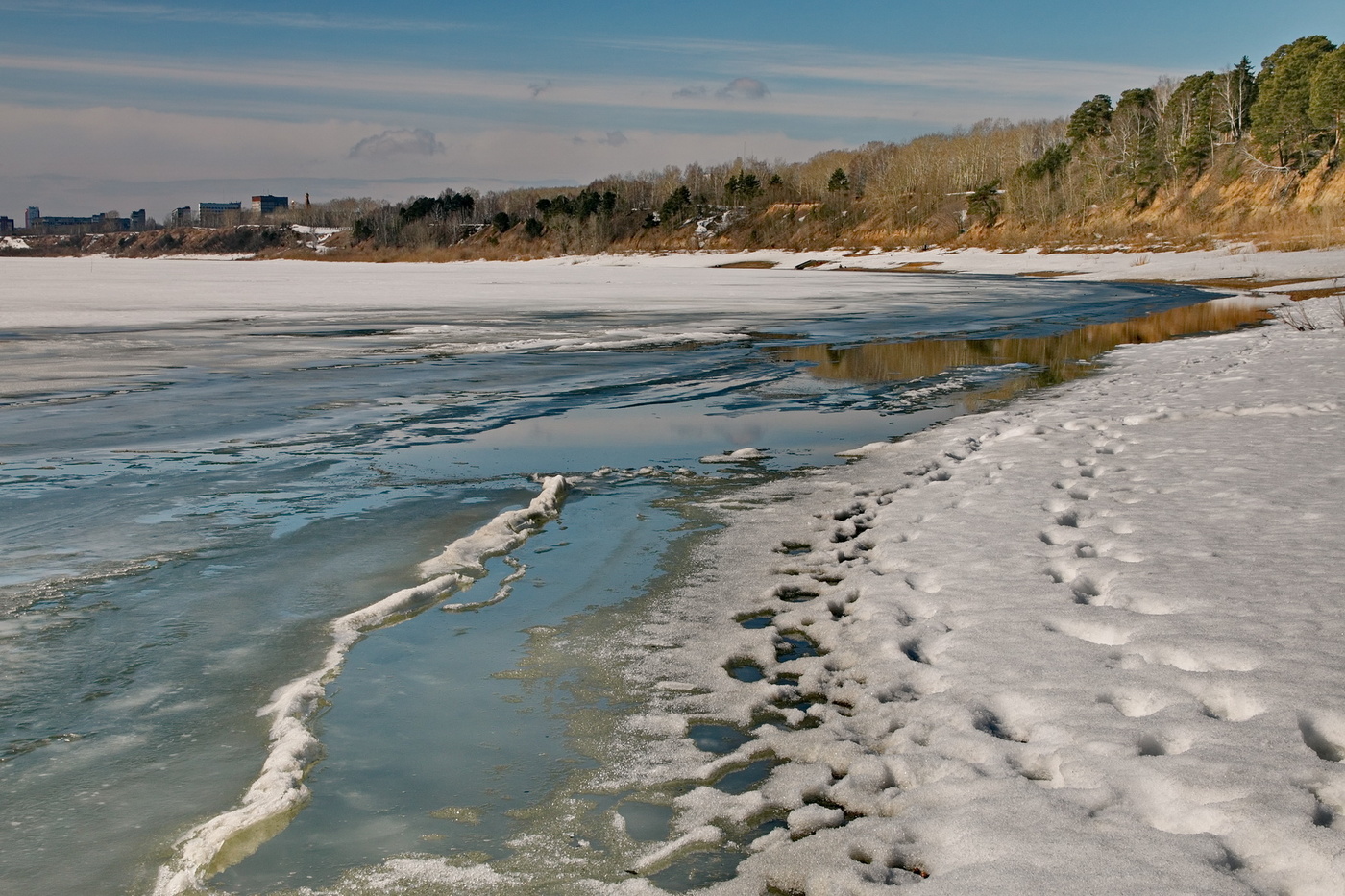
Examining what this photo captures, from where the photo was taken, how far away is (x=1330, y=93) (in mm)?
56469

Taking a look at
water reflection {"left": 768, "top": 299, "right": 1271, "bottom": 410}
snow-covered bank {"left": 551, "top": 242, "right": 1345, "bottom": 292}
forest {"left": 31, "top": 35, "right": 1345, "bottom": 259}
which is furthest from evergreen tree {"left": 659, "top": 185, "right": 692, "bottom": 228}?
water reflection {"left": 768, "top": 299, "right": 1271, "bottom": 410}

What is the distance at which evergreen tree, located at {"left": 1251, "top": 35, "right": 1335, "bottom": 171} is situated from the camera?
60438 millimetres

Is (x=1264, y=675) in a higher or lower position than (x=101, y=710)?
higher

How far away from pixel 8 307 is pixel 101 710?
31531 millimetres

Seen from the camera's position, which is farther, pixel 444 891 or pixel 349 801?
pixel 349 801

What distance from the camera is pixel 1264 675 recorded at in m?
3.70

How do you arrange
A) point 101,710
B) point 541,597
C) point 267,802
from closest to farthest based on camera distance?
point 267,802, point 101,710, point 541,597

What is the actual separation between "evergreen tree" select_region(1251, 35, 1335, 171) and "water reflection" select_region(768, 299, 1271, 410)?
46.4 m

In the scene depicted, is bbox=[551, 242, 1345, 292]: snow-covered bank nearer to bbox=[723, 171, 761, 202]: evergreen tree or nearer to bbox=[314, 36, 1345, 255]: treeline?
bbox=[314, 36, 1345, 255]: treeline

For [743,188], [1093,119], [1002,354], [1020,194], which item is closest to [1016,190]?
[1020,194]

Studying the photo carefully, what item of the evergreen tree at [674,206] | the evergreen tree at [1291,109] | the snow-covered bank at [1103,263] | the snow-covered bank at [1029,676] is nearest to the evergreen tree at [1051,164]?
the snow-covered bank at [1103,263]

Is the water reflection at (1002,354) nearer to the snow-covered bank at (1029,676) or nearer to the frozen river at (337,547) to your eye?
the frozen river at (337,547)

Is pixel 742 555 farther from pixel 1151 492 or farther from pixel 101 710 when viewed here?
pixel 101 710

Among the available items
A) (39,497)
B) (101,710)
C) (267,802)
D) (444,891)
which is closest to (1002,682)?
(444,891)
